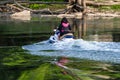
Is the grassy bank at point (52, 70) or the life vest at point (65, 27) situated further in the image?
the life vest at point (65, 27)

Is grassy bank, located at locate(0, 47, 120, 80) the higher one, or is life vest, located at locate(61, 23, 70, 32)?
grassy bank, located at locate(0, 47, 120, 80)

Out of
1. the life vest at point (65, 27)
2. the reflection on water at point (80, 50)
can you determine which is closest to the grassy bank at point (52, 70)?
→ the reflection on water at point (80, 50)

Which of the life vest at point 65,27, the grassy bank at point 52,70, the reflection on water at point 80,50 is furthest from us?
the life vest at point 65,27

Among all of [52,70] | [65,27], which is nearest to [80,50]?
[65,27]

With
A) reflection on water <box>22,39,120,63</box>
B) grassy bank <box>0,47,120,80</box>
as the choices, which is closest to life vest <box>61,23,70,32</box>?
reflection on water <box>22,39,120,63</box>

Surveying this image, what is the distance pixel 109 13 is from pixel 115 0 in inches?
166

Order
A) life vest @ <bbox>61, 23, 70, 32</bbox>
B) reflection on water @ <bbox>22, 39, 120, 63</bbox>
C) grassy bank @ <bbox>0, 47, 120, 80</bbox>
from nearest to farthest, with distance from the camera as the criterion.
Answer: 1. grassy bank @ <bbox>0, 47, 120, 80</bbox>
2. reflection on water @ <bbox>22, 39, 120, 63</bbox>
3. life vest @ <bbox>61, 23, 70, 32</bbox>

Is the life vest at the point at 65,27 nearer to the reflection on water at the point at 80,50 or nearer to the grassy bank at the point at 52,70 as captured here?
the reflection on water at the point at 80,50

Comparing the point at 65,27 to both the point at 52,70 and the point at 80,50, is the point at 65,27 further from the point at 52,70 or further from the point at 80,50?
the point at 52,70

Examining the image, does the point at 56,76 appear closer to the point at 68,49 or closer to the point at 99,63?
the point at 99,63

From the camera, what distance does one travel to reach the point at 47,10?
202 ft

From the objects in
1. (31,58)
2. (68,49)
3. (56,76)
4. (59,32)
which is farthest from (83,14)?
(56,76)

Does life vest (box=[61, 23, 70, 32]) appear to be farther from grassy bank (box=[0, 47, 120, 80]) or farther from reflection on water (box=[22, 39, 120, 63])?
grassy bank (box=[0, 47, 120, 80])

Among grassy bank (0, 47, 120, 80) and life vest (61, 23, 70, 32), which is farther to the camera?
life vest (61, 23, 70, 32)
